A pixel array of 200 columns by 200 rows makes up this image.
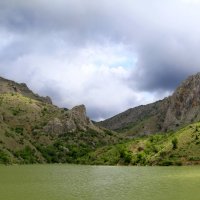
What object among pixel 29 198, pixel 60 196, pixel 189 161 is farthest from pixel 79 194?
pixel 189 161

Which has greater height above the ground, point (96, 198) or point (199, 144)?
point (199, 144)

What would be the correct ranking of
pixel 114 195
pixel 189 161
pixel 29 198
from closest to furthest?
1. pixel 29 198
2. pixel 114 195
3. pixel 189 161

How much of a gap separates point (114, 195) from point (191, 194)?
12840 mm

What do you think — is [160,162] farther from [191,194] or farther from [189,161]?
[191,194]

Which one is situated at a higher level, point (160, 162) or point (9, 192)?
point (160, 162)

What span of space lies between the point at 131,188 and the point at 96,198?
16.8m

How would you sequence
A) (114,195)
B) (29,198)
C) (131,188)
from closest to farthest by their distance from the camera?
(29,198)
(114,195)
(131,188)

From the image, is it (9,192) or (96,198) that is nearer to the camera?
(96,198)

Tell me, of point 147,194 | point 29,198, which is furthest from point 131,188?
point 29,198

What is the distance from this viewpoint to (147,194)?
6994 centimetres

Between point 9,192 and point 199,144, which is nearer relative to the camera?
point 9,192

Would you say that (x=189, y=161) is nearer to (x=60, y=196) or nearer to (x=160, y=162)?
(x=160, y=162)

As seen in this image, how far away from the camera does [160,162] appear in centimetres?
19988

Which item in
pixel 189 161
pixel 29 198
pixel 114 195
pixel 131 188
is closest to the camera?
pixel 29 198
